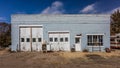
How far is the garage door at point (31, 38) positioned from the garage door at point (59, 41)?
163 centimetres

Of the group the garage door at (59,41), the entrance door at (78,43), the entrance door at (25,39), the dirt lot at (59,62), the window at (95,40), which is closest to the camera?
the dirt lot at (59,62)

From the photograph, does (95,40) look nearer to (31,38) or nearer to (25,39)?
(31,38)

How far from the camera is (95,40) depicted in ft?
101

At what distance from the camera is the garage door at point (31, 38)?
3119cm

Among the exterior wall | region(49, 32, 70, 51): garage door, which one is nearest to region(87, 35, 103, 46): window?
the exterior wall

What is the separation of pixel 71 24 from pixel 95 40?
4171 mm

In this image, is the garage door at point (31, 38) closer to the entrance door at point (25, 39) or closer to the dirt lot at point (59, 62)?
the entrance door at point (25, 39)

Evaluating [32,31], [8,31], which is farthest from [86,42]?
[8,31]

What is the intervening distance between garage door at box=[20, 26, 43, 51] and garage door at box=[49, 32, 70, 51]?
163 centimetres

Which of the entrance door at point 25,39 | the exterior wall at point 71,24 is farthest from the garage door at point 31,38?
the exterior wall at point 71,24

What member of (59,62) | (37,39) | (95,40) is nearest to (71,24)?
(95,40)

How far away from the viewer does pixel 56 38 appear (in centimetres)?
3131

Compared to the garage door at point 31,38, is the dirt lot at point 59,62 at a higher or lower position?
lower

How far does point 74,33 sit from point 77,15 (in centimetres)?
268
